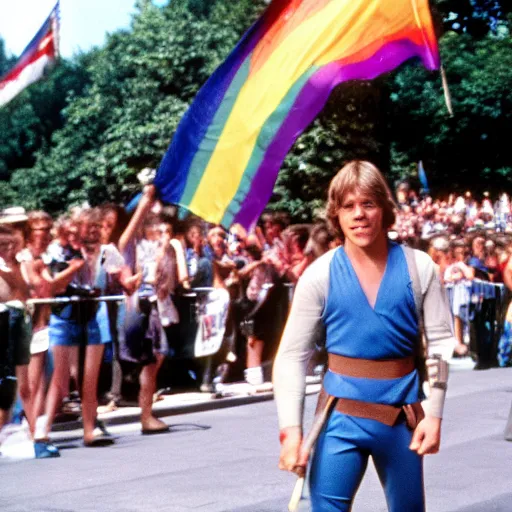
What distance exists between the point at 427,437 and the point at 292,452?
431 millimetres

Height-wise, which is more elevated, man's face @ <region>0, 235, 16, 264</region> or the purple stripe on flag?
the purple stripe on flag

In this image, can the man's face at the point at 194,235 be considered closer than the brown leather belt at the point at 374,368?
No

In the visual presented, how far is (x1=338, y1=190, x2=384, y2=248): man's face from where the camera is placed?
4508 mm

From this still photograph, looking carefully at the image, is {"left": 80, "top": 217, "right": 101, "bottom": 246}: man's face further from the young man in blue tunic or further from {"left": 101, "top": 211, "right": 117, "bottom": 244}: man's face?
the young man in blue tunic

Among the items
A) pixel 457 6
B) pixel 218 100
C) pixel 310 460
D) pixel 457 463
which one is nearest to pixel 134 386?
pixel 457 463

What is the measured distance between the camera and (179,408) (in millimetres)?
13234

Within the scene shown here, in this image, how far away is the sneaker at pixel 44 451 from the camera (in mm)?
10055

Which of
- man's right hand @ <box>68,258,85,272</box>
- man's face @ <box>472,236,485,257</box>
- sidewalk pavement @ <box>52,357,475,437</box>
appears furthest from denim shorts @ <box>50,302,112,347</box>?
man's face @ <box>472,236,485,257</box>

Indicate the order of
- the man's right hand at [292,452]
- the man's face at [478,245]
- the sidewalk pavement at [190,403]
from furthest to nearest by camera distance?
the man's face at [478,245], the sidewalk pavement at [190,403], the man's right hand at [292,452]

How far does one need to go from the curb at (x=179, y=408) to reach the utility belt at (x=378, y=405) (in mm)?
7213

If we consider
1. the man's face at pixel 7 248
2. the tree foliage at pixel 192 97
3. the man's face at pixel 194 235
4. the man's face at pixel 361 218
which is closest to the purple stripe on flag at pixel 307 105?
the man's face at pixel 7 248

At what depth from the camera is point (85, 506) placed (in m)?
7.80

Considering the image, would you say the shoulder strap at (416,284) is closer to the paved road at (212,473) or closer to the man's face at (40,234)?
the paved road at (212,473)

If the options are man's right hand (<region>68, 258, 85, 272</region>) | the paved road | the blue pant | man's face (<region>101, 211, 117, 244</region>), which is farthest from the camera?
man's face (<region>101, 211, 117, 244</region>)
